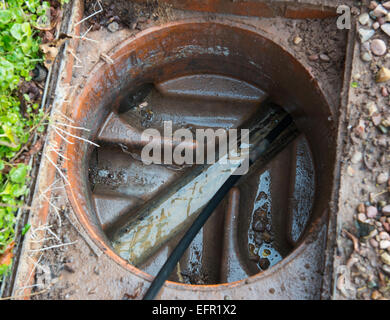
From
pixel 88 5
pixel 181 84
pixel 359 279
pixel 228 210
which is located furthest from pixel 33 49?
pixel 359 279

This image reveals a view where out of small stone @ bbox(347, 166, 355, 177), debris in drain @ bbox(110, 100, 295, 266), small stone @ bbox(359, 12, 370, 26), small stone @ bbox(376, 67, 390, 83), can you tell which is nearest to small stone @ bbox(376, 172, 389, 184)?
small stone @ bbox(347, 166, 355, 177)

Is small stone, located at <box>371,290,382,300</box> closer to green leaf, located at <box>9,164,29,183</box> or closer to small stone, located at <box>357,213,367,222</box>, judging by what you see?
small stone, located at <box>357,213,367,222</box>

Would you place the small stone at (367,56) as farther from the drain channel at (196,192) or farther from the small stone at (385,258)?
the small stone at (385,258)

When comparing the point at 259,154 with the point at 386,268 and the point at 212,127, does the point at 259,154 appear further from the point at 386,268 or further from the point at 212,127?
the point at 386,268

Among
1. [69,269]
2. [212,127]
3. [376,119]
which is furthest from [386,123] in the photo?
[69,269]

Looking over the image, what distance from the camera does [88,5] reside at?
7.67ft

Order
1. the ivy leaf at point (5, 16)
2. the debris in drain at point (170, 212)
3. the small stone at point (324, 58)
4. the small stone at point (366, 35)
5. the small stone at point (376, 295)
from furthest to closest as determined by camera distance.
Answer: the debris in drain at point (170, 212) < the small stone at point (324, 58) < the small stone at point (366, 35) < the ivy leaf at point (5, 16) < the small stone at point (376, 295)

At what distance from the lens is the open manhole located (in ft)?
8.13

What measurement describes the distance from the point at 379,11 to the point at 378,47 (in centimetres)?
22

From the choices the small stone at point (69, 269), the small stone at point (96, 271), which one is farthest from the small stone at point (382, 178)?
the small stone at point (69, 269)

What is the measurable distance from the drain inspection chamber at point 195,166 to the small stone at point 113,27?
0.13ft

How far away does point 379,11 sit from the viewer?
6.89ft

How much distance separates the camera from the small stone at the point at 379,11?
2.09 metres
